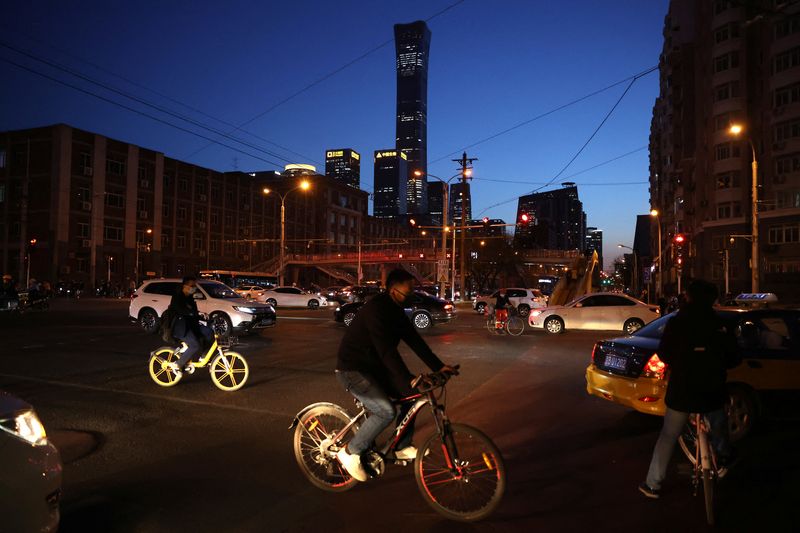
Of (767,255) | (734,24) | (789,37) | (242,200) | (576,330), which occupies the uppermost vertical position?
(734,24)

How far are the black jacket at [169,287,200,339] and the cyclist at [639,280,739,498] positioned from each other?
687 cm

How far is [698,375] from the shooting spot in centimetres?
438

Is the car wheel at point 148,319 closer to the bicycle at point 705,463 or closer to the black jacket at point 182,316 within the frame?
the black jacket at point 182,316

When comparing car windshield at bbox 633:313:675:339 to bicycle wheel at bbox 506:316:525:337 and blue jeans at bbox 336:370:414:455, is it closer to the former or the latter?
blue jeans at bbox 336:370:414:455

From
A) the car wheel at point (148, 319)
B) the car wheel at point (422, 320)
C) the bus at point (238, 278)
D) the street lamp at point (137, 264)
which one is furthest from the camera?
the street lamp at point (137, 264)

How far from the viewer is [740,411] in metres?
6.63

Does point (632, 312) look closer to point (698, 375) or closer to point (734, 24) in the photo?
point (698, 375)

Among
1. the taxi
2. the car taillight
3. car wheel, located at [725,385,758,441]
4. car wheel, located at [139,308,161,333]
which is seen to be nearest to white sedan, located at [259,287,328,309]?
car wheel, located at [139,308,161,333]

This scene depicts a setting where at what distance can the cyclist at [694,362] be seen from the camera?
4.38 m

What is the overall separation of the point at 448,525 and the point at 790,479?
3.39m

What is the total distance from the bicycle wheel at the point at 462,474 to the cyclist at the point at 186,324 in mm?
5795

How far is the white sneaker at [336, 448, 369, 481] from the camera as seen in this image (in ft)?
14.8

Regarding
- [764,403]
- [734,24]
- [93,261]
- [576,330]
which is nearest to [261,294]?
[576,330]

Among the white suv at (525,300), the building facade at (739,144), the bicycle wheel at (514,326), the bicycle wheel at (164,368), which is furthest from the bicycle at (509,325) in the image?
the building facade at (739,144)
